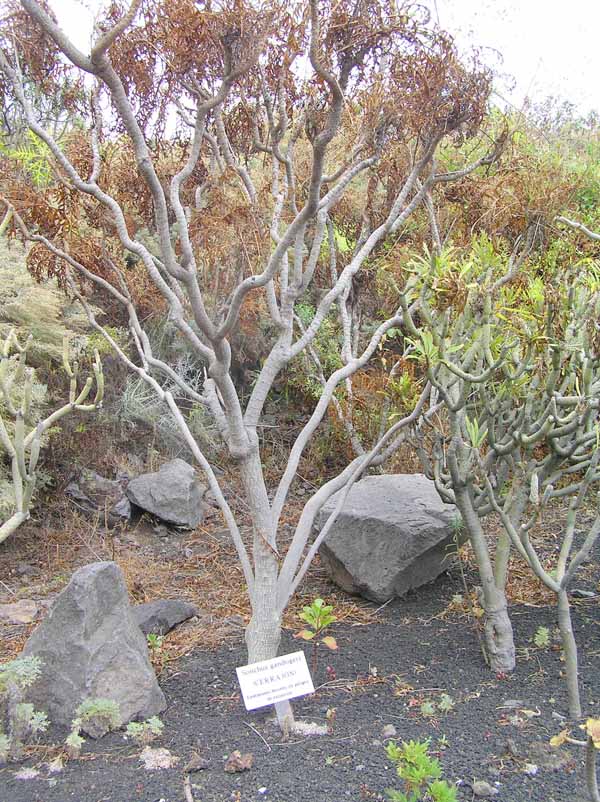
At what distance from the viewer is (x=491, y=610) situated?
3.37 metres

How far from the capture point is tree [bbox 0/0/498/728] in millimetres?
2801

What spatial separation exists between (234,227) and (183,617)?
2.32 metres

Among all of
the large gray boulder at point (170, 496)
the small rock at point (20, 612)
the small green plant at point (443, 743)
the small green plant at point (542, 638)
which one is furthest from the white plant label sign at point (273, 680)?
the large gray boulder at point (170, 496)

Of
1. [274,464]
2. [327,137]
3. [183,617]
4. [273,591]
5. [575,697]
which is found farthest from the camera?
[274,464]

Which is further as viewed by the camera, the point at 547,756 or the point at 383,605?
the point at 383,605

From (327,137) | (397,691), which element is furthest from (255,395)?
(397,691)

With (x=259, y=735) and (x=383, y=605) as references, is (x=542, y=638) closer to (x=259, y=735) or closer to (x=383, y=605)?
(x=383, y=605)

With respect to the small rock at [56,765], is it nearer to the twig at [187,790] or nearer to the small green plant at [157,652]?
the twig at [187,790]

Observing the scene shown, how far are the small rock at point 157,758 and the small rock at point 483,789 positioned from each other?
110 centimetres

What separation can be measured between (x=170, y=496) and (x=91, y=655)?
3314mm

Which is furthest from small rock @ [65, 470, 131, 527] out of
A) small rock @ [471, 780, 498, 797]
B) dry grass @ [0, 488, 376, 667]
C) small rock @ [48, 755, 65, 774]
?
small rock @ [471, 780, 498, 797]

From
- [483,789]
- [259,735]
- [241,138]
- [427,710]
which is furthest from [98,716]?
[241,138]

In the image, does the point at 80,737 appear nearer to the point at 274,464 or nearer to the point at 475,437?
the point at 475,437

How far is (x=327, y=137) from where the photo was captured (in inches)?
100
